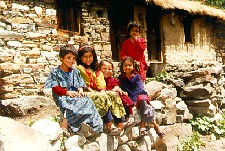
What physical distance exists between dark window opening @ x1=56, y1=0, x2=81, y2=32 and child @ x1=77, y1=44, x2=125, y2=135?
10.1ft

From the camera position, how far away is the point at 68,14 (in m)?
6.77

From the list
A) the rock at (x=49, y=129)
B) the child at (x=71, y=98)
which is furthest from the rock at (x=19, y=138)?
the child at (x=71, y=98)

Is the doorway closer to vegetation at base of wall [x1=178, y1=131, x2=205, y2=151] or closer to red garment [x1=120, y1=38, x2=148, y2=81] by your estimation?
red garment [x1=120, y1=38, x2=148, y2=81]

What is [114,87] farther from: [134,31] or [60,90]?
[134,31]

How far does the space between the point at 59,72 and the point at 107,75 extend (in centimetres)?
84

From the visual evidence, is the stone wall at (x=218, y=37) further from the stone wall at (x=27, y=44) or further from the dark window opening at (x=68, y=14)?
the stone wall at (x=27, y=44)

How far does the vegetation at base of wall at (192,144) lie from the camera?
5348mm

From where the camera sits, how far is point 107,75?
397 centimetres

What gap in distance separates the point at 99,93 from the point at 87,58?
52cm

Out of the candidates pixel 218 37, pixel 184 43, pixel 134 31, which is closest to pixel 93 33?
pixel 134 31

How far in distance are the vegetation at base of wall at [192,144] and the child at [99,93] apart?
224 centimetres

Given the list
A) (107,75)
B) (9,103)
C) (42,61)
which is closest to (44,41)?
(42,61)

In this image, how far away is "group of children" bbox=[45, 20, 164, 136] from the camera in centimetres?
322

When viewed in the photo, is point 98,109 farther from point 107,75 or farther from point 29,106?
point 29,106
